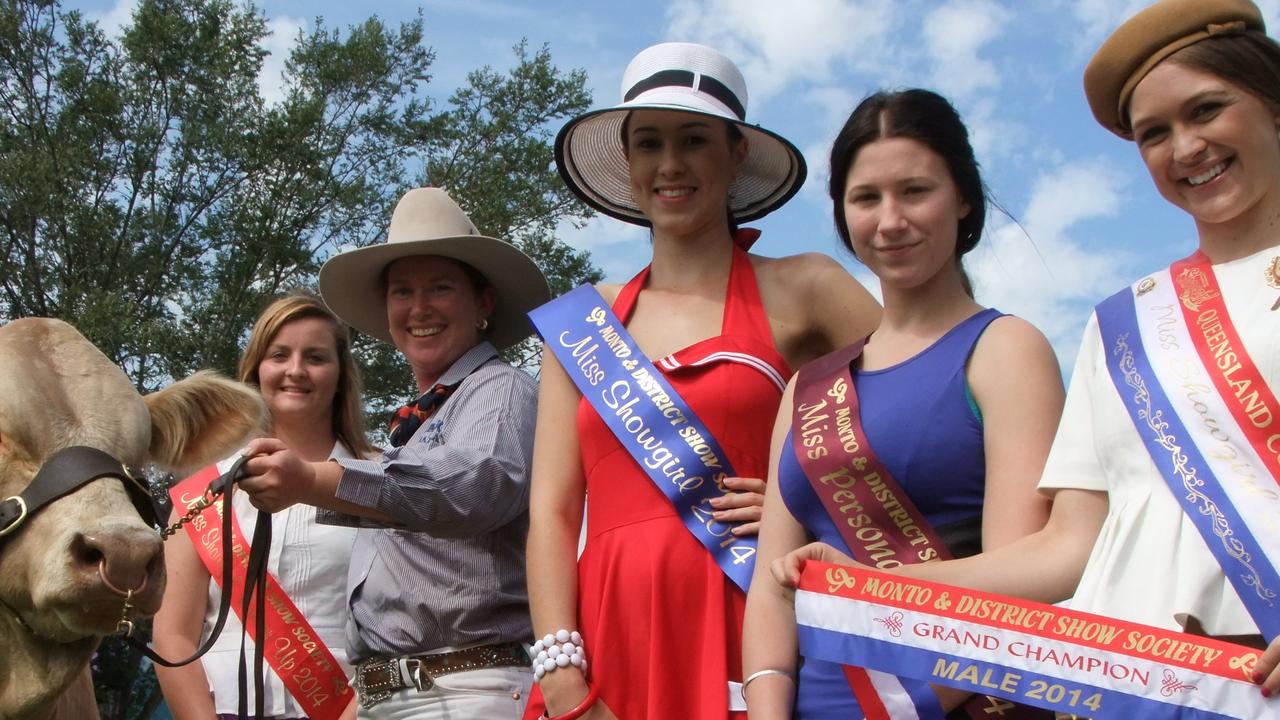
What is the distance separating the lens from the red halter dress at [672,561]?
9.74 ft

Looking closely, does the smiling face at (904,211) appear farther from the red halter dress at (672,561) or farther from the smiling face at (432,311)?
the smiling face at (432,311)

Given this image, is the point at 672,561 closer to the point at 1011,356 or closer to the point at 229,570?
the point at 1011,356

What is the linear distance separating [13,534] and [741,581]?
1780 millimetres

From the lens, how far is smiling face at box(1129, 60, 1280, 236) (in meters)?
2.19

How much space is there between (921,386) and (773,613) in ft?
1.86

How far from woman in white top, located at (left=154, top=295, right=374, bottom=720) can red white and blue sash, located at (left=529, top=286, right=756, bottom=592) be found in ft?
5.21

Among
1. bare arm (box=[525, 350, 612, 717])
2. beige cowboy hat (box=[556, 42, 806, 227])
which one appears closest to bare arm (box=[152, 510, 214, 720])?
bare arm (box=[525, 350, 612, 717])

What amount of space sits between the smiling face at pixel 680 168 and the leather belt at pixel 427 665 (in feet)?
4.28

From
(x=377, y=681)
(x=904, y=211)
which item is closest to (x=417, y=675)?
(x=377, y=681)

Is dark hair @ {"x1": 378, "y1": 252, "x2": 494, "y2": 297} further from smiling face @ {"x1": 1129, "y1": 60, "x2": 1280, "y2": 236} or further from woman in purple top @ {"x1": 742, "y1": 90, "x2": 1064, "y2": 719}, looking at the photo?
smiling face @ {"x1": 1129, "y1": 60, "x2": 1280, "y2": 236}

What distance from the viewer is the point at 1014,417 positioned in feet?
8.18

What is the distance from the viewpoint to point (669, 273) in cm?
349

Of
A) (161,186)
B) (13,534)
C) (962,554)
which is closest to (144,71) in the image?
(161,186)

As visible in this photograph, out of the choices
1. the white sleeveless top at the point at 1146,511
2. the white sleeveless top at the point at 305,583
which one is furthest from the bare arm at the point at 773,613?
the white sleeveless top at the point at 305,583
